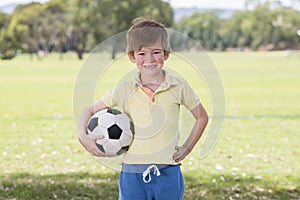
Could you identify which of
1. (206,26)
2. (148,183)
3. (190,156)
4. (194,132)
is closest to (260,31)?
(206,26)

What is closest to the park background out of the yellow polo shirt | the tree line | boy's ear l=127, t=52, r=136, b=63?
boy's ear l=127, t=52, r=136, b=63

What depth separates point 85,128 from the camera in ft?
8.86

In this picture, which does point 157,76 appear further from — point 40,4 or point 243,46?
point 243,46

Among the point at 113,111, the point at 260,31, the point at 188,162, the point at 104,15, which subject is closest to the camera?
the point at 113,111

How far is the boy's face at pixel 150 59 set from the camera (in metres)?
2.63

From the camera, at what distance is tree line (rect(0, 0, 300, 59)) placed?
5313cm

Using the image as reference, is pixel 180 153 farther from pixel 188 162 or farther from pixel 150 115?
pixel 188 162

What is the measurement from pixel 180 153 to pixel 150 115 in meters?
0.25

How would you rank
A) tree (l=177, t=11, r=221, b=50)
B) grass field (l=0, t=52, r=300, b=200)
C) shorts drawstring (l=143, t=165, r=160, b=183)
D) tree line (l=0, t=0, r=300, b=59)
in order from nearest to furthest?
shorts drawstring (l=143, t=165, r=160, b=183) → grass field (l=0, t=52, r=300, b=200) → tree line (l=0, t=0, r=300, b=59) → tree (l=177, t=11, r=221, b=50)

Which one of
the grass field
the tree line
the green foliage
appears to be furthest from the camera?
the green foliage

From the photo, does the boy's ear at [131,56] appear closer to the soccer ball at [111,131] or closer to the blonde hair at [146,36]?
the blonde hair at [146,36]

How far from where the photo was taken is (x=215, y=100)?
2943mm

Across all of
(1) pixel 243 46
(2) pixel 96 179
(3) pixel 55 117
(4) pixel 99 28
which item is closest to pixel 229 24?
(1) pixel 243 46

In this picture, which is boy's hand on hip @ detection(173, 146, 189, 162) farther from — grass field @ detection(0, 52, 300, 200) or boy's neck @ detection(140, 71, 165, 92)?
grass field @ detection(0, 52, 300, 200)
